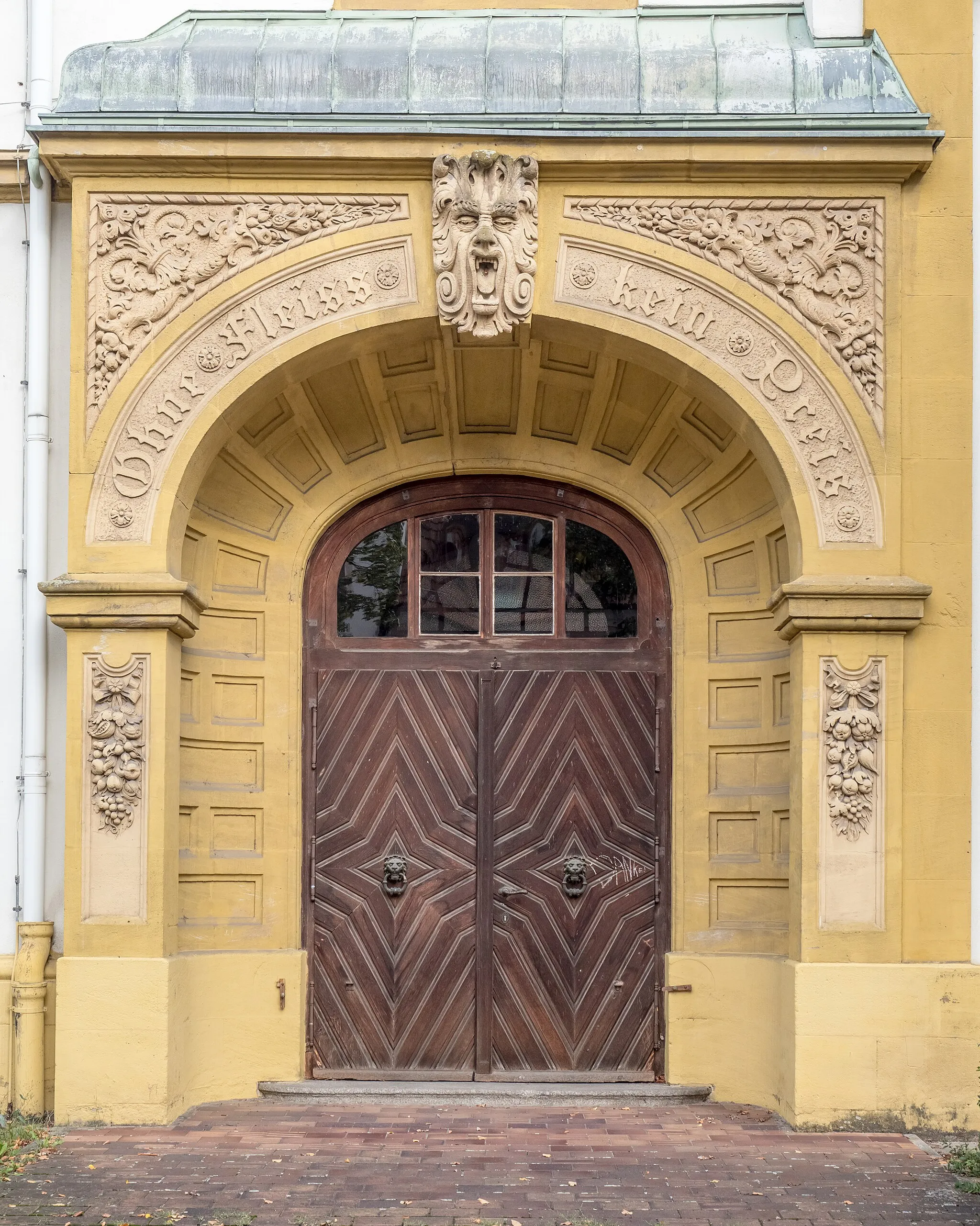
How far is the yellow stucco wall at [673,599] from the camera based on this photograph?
7.75 m

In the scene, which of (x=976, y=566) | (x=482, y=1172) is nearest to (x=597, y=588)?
(x=976, y=566)

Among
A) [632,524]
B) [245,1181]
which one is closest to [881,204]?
[632,524]

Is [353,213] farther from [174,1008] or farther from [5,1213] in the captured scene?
[5,1213]

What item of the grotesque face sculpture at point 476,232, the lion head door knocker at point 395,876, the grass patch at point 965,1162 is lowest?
the grass patch at point 965,1162

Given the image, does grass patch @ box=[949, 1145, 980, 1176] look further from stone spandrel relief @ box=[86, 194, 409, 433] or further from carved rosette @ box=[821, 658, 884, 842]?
stone spandrel relief @ box=[86, 194, 409, 433]

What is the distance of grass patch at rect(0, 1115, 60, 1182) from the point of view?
23.1 ft

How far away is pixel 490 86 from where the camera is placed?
8.06 metres

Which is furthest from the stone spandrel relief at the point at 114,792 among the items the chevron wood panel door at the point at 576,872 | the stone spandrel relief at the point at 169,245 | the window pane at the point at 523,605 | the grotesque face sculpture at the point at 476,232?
the grotesque face sculpture at the point at 476,232

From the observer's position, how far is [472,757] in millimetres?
8922

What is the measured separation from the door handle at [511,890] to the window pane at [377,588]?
1602 millimetres

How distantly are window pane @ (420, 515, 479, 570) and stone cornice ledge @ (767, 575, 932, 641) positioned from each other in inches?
85.2

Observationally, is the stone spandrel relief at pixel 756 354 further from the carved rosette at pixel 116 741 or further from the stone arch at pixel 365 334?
the carved rosette at pixel 116 741

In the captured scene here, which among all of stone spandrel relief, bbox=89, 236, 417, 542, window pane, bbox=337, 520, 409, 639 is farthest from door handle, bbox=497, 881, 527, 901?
stone spandrel relief, bbox=89, 236, 417, 542

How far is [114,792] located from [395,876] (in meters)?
1.79
